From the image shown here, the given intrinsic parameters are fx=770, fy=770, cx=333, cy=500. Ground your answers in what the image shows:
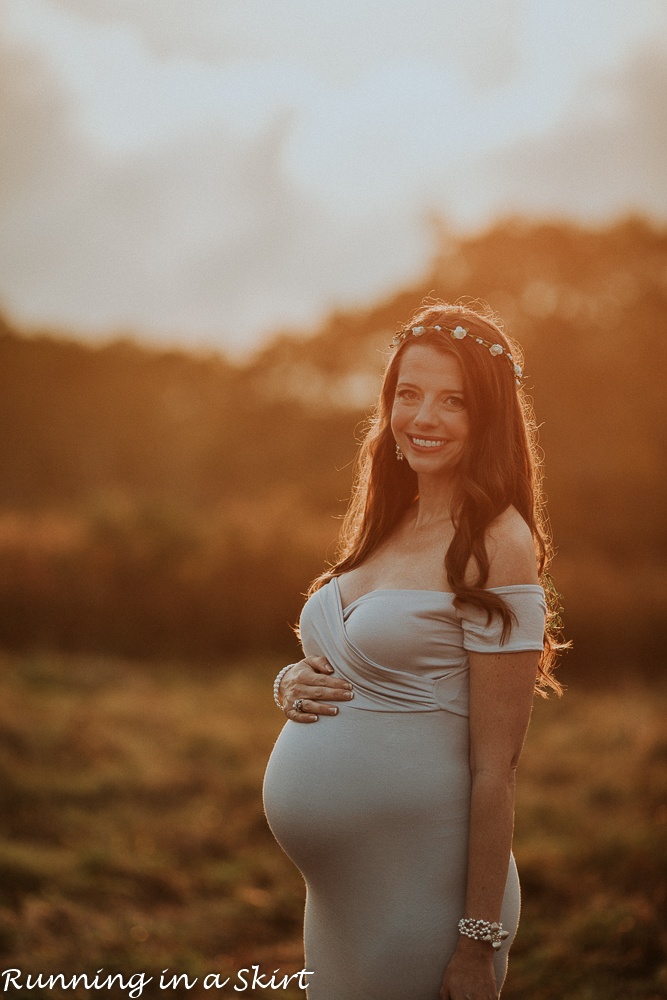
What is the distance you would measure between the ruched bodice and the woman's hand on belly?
0.05m

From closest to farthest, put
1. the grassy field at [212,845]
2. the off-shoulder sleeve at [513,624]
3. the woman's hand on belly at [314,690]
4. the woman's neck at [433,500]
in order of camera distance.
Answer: the off-shoulder sleeve at [513,624] → the woman's hand on belly at [314,690] → the woman's neck at [433,500] → the grassy field at [212,845]

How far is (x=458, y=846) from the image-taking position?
1.81 metres

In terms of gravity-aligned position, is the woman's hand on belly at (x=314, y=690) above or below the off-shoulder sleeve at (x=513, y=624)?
below

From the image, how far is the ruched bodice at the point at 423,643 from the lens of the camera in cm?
175

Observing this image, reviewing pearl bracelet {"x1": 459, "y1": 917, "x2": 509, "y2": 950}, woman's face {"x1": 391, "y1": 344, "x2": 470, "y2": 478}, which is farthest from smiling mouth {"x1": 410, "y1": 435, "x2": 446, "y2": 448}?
pearl bracelet {"x1": 459, "y1": 917, "x2": 509, "y2": 950}

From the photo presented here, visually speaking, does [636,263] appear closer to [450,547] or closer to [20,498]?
[20,498]

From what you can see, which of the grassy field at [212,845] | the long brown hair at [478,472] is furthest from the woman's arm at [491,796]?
the grassy field at [212,845]

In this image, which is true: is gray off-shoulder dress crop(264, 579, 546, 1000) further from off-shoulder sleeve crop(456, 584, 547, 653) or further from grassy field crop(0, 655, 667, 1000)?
grassy field crop(0, 655, 667, 1000)

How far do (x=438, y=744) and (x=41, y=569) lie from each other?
31.9 feet

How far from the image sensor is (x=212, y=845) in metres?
5.11

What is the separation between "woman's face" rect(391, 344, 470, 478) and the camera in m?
1.95

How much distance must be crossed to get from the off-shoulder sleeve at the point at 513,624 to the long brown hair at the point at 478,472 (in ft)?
0.07

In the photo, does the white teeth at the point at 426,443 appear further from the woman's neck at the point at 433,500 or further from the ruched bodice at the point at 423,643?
the ruched bodice at the point at 423,643

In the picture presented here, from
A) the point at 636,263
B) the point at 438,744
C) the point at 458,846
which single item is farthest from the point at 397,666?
the point at 636,263
